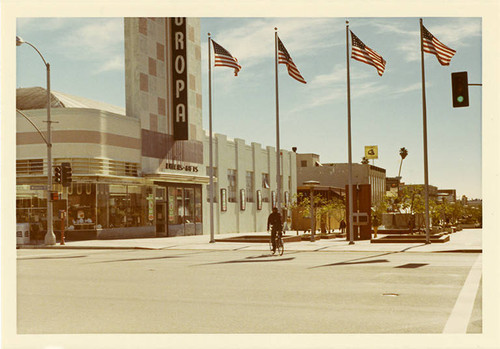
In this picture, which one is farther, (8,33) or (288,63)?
(288,63)

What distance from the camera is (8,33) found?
29.9 feet

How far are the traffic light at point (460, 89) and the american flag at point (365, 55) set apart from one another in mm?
12697

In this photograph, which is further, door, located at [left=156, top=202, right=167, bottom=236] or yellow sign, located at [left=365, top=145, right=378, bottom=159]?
yellow sign, located at [left=365, top=145, right=378, bottom=159]

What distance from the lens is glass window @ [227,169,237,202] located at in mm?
57531

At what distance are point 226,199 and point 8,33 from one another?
156 feet

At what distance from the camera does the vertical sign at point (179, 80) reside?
46.2 meters

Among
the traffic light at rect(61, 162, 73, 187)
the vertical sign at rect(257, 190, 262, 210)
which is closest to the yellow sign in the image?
the vertical sign at rect(257, 190, 262, 210)

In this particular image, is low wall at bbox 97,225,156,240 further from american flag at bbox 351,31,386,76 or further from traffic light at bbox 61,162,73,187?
american flag at bbox 351,31,386,76

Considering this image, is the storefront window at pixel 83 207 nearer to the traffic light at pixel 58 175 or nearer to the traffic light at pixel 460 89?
the traffic light at pixel 58 175

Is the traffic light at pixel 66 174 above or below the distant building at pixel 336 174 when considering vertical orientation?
below

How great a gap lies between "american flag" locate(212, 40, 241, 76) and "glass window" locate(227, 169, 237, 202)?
22.0 metres

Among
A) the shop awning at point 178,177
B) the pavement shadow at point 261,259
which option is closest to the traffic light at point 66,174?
the shop awning at point 178,177
